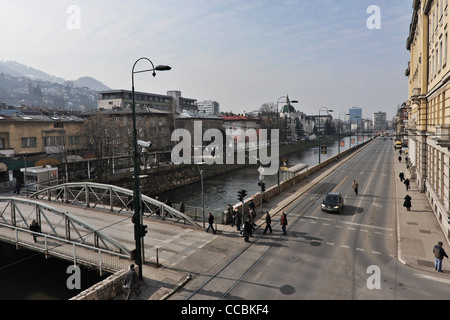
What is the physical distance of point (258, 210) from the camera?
81.6 ft

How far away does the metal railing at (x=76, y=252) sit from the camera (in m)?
14.1

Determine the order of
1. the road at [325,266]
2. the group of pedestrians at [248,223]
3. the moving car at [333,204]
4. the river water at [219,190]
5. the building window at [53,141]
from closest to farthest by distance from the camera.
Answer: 1. the road at [325,266]
2. the group of pedestrians at [248,223]
3. the moving car at [333,204]
4. the river water at [219,190]
5. the building window at [53,141]

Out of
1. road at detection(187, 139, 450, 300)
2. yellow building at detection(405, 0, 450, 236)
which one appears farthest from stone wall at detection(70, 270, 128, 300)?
yellow building at detection(405, 0, 450, 236)

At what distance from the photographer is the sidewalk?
14729 mm

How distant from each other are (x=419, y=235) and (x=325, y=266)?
27.4ft

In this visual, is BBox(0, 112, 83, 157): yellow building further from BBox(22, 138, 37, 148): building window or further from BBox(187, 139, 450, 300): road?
BBox(187, 139, 450, 300): road

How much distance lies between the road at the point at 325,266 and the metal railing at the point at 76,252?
15.1ft

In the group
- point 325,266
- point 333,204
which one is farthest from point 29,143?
point 325,266

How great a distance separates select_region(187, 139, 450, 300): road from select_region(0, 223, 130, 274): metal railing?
4.59 meters

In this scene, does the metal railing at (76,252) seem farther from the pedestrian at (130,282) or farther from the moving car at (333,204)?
the moving car at (333,204)

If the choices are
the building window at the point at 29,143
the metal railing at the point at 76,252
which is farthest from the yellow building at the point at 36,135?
the metal railing at the point at 76,252

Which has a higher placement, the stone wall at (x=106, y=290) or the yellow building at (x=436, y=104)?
the yellow building at (x=436, y=104)

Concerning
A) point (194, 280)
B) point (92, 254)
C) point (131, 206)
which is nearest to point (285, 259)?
point (194, 280)
